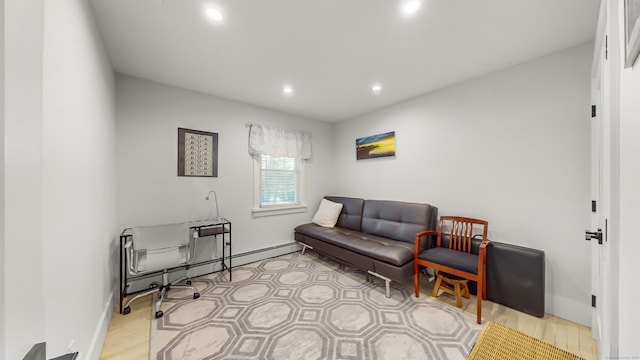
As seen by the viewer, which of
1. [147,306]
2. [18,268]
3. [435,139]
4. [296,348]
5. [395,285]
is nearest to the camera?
[18,268]

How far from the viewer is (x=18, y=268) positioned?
376mm

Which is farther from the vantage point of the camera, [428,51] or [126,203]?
[126,203]

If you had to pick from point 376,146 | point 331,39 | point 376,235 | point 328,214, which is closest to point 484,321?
point 376,235

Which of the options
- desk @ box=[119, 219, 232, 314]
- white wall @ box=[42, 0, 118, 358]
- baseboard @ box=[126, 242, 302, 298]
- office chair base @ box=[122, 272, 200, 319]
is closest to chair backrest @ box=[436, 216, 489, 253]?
baseboard @ box=[126, 242, 302, 298]

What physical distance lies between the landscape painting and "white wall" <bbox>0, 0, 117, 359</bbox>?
3346 millimetres

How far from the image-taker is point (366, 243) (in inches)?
116

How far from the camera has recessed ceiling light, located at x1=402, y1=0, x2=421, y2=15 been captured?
Answer: 5.23 feet

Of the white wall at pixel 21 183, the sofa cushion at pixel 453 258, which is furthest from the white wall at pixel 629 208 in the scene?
the white wall at pixel 21 183

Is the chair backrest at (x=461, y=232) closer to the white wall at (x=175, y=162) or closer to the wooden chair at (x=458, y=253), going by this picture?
the wooden chair at (x=458, y=253)

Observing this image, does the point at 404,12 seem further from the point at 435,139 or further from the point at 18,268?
the point at 18,268

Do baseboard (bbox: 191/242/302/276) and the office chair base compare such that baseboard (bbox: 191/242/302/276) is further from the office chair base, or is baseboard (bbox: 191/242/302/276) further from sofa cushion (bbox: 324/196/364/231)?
sofa cushion (bbox: 324/196/364/231)

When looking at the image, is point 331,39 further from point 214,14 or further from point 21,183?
point 21,183

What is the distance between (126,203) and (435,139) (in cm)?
389

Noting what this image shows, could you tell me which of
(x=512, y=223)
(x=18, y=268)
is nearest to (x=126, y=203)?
(x=18, y=268)
